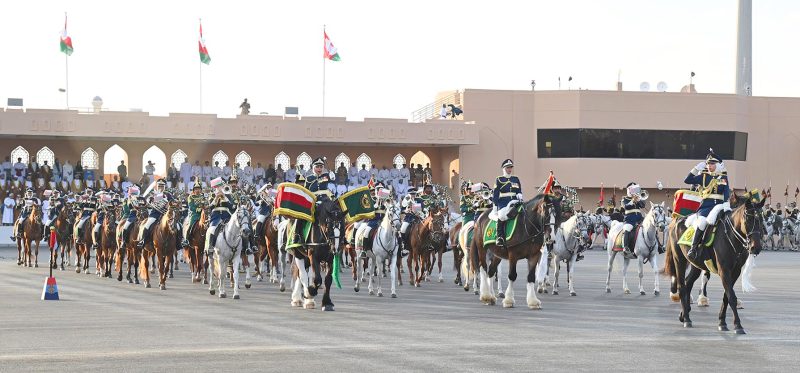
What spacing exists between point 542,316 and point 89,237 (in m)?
18.9

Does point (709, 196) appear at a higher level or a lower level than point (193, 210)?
higher

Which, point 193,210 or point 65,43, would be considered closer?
point 193,210

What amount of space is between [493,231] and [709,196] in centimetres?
531

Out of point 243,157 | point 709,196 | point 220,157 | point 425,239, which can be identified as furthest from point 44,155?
point 709,196

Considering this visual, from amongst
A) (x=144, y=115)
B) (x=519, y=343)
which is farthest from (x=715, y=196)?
(x=144, y=115)

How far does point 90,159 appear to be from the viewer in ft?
216

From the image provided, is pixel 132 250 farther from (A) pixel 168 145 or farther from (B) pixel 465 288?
(A) pixel 168 145

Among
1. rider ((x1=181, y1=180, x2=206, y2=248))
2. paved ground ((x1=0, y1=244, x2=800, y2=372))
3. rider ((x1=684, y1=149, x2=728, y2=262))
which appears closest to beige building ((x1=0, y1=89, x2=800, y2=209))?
rider ((x1=181, y1=180, x2=206, y2=248))

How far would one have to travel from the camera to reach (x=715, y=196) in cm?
1906

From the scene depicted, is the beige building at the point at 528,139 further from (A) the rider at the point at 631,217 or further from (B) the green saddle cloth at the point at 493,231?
(B) the green saddle cloth at the point at 493,231

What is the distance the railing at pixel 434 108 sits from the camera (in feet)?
230

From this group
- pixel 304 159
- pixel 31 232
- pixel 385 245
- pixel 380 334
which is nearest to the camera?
pixel 380 334

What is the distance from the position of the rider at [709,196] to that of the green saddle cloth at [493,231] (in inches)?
159

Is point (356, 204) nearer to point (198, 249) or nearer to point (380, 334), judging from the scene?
point (380, 334)
